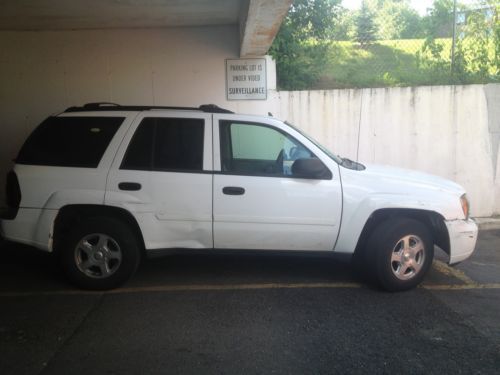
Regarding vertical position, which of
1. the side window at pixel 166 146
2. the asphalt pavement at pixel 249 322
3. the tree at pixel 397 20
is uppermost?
the tree at pixel 397 20

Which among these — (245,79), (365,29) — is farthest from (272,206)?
(365,29)

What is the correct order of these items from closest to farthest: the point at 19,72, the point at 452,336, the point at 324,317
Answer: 1. the point at 452,336
2. the point at 324,317
3. the point at 19,72

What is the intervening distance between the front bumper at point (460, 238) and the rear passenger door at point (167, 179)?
2.48m

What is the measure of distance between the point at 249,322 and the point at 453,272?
2909 millimetres

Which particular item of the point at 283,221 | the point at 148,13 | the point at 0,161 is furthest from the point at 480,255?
the point at 0,161

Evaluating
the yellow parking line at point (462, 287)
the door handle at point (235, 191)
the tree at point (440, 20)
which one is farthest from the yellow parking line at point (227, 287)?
the tree at point (440, 20)

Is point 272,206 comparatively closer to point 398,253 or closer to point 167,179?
point 167,179

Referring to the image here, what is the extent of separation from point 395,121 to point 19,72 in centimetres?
657

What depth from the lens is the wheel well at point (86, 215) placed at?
4969mm

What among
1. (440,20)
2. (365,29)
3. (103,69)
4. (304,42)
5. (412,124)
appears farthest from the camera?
(365,29)

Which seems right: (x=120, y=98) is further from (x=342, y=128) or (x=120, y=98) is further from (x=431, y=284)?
(x=431, y=284)

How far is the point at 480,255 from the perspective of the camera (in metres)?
6.76

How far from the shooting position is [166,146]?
5066 mm

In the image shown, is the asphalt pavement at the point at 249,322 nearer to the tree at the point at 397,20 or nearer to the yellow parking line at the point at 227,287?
the yellow parking line at the point at 227,287
